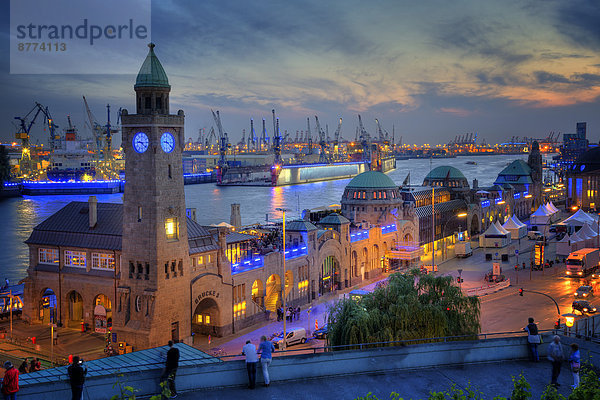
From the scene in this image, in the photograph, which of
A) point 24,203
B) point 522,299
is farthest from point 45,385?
point 24,203

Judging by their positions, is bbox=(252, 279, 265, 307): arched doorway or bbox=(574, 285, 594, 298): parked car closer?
bbox=(252, 279, 265, 307): arched doorway

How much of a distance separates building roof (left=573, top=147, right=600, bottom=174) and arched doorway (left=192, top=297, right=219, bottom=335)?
4394 inches

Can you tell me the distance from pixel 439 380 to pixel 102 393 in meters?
10.4

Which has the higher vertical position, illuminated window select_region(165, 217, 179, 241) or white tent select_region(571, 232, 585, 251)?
illuminated window select_region(165, 217, 179, 241)

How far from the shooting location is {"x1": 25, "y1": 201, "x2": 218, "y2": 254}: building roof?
4412 centimetres

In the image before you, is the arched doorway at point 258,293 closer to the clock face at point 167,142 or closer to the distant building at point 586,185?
the clock face at point 167,142

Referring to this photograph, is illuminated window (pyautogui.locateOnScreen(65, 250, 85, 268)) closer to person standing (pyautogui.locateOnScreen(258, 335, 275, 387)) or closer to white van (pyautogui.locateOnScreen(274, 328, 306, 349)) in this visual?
white van (pyautogui.locateOnScreen(274, 328, 306, 349))

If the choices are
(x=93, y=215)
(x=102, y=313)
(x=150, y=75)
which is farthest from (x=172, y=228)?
(x=150, y=75)

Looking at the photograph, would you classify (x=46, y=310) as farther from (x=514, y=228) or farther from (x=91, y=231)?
(x=514, y=228)

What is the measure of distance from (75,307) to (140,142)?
50.1 feet

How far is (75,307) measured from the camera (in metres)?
46.2

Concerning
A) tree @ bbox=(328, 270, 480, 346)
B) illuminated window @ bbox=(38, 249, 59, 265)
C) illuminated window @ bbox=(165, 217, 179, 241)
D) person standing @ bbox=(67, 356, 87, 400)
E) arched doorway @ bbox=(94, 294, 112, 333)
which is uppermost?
illuminated window @ bbox=(165, 217, 179, 241)

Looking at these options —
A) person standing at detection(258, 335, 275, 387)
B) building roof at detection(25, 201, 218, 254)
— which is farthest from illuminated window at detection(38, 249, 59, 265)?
person standing at detection(258, 335, 275, 387)

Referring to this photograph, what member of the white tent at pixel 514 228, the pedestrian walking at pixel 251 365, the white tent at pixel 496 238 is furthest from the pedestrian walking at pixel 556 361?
the white tent at pixel 514 228
